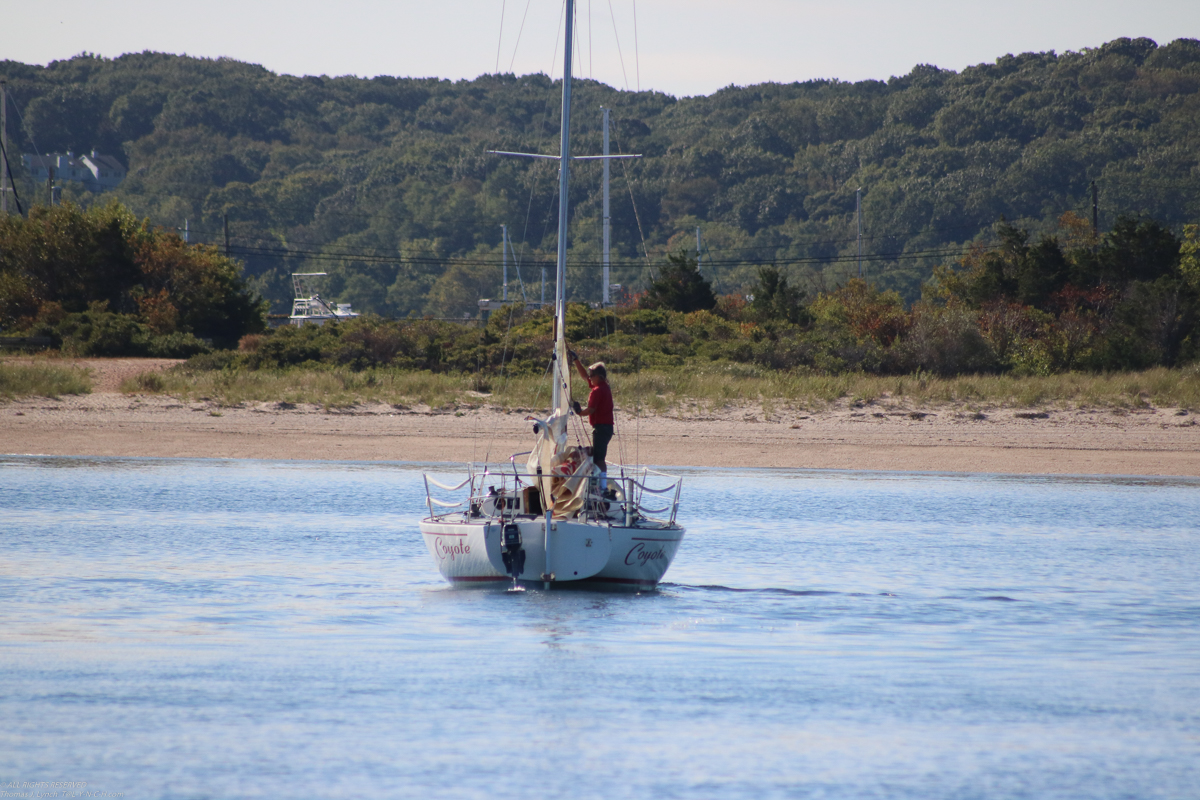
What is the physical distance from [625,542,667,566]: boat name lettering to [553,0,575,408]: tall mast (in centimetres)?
201

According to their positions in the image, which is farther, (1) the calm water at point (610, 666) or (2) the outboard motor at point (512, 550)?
(2) the outboard motor at point (512, 550)

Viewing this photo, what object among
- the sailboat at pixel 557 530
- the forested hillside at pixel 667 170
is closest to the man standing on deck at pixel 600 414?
the sailboat at pixel 557 530

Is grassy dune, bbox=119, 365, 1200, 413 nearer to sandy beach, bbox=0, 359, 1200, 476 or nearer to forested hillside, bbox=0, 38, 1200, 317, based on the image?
sandy beach, bbox=0, 359, 1200, 476

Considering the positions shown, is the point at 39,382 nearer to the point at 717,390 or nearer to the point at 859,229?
the point at 717,390

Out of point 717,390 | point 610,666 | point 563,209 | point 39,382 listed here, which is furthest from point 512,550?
point 39,382

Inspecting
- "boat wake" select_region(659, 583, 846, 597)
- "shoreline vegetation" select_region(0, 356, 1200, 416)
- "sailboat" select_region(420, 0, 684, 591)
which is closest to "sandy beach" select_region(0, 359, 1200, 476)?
"shoreline vegetation" select_region(0, 356, 1200, 416)

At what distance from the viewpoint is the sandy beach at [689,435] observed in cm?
2841

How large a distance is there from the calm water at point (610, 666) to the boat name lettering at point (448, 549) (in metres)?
0.52

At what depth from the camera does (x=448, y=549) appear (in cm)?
1437

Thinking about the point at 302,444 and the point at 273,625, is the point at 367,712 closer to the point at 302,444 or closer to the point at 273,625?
the point at 273,625

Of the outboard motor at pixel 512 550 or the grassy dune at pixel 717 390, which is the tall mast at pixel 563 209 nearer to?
the outboard motor at pixel 512 550

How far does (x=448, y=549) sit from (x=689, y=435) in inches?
667

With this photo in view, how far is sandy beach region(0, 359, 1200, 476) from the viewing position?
2841 centimetres

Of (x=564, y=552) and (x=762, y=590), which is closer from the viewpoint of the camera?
(x=564, y=552)
